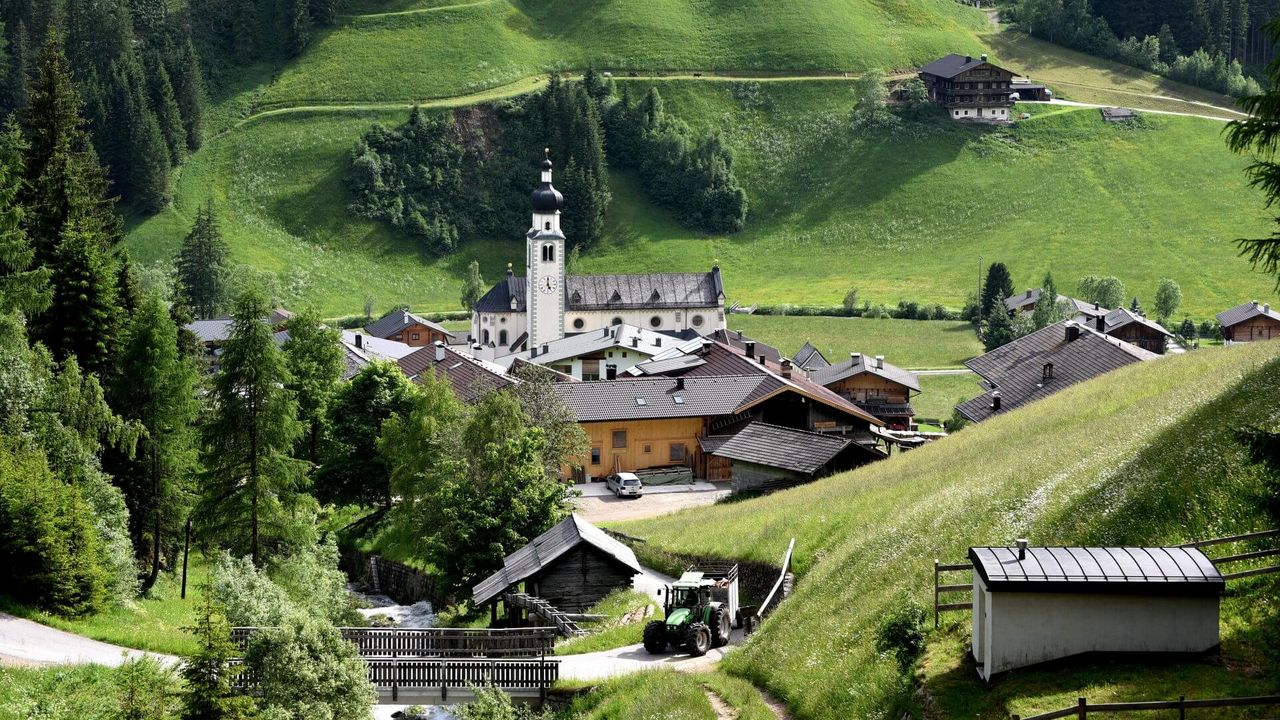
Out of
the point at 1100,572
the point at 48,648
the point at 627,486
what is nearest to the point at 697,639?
the point at 1100,572

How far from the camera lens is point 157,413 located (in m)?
48.2

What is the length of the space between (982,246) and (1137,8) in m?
73.8

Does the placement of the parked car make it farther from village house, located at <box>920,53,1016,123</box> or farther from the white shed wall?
village house, located at <box>920,53,1016,123</box>

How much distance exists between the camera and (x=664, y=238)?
151m

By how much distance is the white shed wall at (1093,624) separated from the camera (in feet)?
74.1

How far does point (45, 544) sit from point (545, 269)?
265 ft

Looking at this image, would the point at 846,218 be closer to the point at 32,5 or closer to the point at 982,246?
the point at 982,246

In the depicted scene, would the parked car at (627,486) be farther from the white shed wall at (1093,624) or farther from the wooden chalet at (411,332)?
the white shed wall at (1093,624)

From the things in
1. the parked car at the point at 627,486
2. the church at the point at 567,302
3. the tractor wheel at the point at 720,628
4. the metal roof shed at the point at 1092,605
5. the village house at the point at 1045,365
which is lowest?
the church at the point at 567,302

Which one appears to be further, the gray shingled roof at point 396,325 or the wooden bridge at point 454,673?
the gray shingled roof at point 396,325

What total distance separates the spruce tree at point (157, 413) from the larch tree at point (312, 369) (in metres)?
14.8

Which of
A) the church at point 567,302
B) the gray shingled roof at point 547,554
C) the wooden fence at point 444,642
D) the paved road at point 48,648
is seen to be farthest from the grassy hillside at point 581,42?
the wooden fence at point 444,642

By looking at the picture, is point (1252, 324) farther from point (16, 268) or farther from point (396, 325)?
point (16, 268)

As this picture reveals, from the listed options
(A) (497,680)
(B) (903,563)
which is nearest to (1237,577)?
(B) (903,563)
